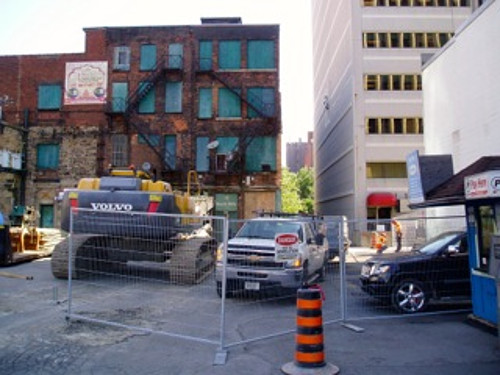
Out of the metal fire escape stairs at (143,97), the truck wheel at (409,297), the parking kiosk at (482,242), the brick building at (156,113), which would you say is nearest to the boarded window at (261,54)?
the brick building at (156,113)

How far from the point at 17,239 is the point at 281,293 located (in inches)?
512

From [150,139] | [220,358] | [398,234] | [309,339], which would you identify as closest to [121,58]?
[150,139]

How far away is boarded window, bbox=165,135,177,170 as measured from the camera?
3306 cm

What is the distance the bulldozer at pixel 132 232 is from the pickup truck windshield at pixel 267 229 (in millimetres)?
922

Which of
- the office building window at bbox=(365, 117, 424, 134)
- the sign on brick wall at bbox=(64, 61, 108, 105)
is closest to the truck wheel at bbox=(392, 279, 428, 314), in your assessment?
the sign on brick wall at bbox=(64, 61, 108, 105)

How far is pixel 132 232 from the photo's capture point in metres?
11.0

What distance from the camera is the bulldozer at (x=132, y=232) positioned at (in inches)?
391

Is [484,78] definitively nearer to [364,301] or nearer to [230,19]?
[364,301]

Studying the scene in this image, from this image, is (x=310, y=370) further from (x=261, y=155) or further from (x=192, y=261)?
(x=261, y=155)

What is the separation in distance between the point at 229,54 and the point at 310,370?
2955 cm

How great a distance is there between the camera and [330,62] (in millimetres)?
50125

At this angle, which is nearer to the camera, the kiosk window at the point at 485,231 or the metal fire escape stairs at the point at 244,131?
the kiosk window at the point at 485,231

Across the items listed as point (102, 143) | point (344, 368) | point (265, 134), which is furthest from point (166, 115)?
point (344, 368)

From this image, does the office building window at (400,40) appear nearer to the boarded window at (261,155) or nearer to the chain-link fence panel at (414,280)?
the boarded window at (261,155)
